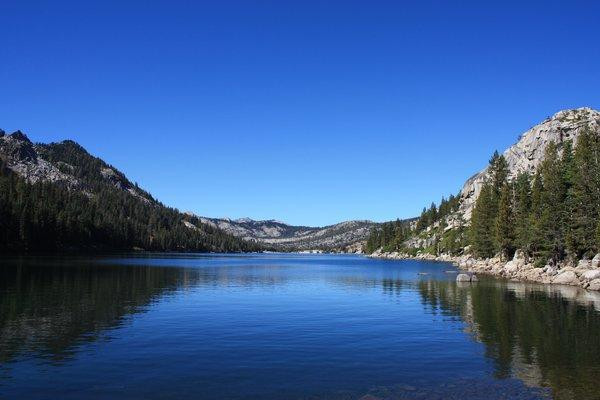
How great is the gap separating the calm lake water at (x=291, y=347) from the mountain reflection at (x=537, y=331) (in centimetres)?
11

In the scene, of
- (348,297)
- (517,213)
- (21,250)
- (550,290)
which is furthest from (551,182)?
(21,250)

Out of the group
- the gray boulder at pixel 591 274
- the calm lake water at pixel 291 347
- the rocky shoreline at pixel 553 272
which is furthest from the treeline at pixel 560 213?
the calm lake water at pixel 291 347

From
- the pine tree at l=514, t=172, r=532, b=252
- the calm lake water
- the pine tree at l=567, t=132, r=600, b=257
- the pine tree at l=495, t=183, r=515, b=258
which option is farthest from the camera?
the pine tree at l=495, t=183, r=515, b=258

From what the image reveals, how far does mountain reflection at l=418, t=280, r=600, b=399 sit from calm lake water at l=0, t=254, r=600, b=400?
0.11m

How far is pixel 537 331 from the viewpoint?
35.3 m

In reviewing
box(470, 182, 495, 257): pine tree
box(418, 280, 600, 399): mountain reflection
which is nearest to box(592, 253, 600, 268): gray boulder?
box(418, 280, 600, 399): mountain reflection

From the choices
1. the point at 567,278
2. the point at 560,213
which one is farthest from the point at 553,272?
the point at 560,213

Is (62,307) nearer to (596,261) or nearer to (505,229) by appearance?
(596,261)

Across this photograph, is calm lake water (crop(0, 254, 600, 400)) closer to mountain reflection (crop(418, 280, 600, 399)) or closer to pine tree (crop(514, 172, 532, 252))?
mountain reflection (crop(418, 280, 600, 399))

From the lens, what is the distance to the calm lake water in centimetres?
2098

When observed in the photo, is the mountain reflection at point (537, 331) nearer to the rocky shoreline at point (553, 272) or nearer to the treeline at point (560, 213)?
the rocky shoreline at point (553, 272)

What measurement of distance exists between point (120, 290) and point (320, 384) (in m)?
43.2

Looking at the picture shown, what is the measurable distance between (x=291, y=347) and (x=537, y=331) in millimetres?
18424

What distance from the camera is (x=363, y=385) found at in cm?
2170
